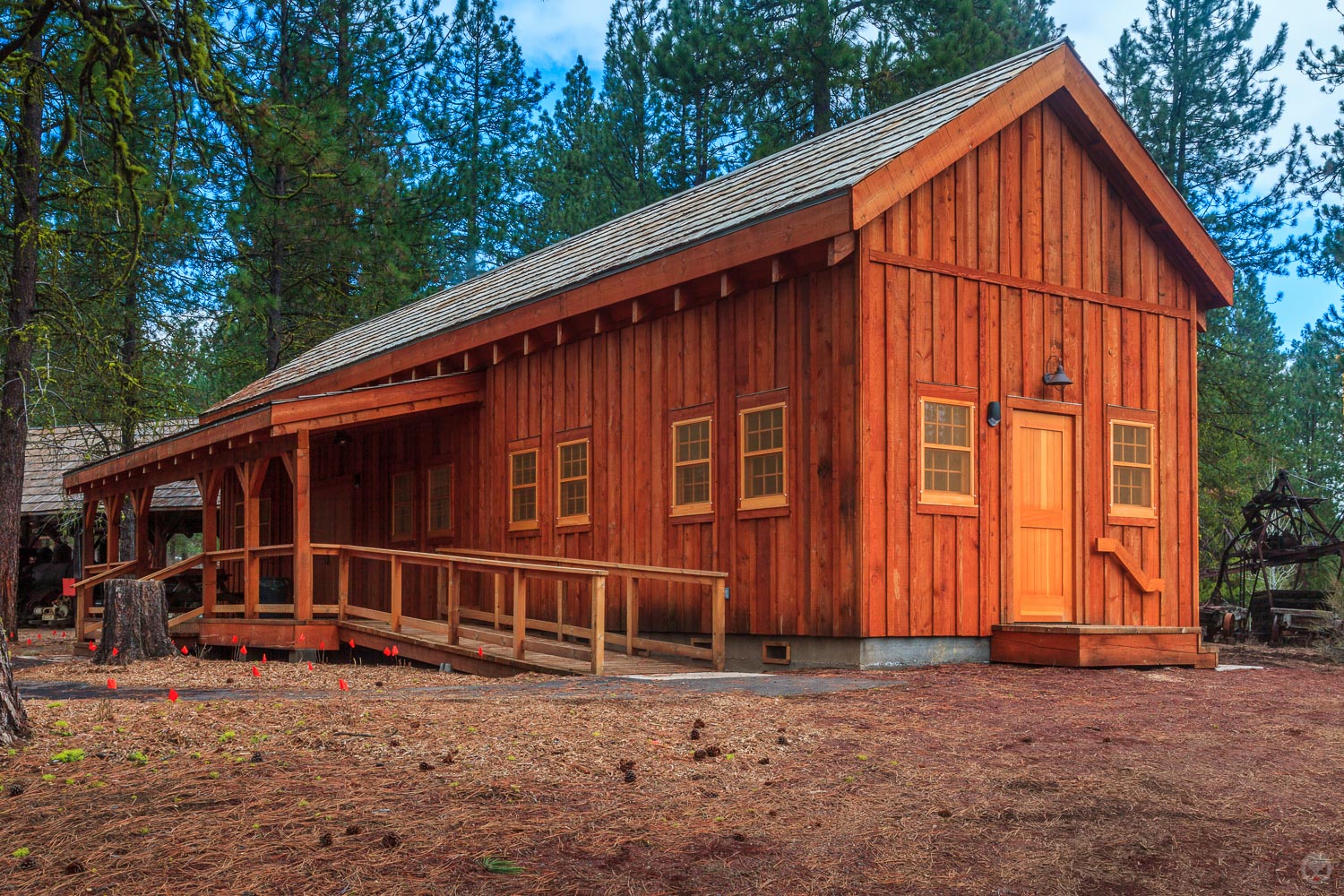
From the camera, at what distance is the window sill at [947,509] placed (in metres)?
11.9

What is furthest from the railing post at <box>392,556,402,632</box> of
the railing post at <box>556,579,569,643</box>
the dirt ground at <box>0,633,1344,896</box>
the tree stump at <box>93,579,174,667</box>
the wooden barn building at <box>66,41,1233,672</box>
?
the dirt ground at <box>0,633,1344,896</box>

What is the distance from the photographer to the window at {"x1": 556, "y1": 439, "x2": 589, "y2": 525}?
49.6 ft

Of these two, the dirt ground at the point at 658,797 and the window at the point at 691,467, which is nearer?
the dirt ground at the point at 658,797

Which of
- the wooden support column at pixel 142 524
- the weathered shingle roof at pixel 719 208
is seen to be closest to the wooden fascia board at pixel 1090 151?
the weathered shingle roof at pixel 719 208

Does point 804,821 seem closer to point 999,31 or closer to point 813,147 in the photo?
point 813,147

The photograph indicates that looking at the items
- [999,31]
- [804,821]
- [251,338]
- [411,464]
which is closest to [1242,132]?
[999,31]

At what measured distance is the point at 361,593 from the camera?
20.0 m

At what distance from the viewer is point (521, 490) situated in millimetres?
16297

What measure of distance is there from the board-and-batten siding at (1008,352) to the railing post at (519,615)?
9.72 ft

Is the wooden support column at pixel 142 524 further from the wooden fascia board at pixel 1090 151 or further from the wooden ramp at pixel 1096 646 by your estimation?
the wooden ramp at pixel 1096 646

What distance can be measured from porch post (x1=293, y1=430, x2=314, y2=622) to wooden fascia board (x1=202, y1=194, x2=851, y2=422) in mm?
2849

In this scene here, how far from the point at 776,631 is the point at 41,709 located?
6543mm

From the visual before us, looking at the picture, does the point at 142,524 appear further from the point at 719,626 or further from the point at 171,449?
the point at 719,626

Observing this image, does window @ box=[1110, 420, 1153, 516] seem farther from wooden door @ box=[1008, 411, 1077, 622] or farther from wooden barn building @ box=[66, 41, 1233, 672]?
wooden door @ box=[1008, 411, 1077, 622]
